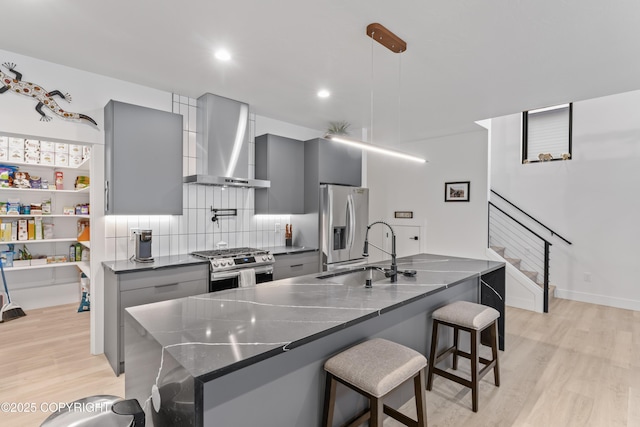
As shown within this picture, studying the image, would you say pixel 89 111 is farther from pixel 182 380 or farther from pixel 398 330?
pixel 398 330

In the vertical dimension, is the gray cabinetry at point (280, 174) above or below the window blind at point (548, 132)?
below

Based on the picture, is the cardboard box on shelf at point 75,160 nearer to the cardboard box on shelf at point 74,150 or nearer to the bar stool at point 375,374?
the cardboard box on shelf at point 74,150

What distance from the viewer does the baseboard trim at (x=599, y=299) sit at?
4562mm

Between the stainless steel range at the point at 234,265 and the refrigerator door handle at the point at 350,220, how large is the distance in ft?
4.39

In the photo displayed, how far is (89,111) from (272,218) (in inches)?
92.4

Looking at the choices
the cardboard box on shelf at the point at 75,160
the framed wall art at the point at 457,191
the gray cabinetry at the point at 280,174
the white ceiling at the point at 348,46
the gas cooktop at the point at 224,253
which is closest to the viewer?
the white ceiling at the point at 348,46

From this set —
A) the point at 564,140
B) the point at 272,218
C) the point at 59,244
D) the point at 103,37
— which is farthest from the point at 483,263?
the point at 59,244

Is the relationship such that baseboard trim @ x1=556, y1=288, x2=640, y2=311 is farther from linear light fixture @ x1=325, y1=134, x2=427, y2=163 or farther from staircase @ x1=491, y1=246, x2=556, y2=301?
linear light fixture @ x1=325, y1=134, x2=427, y2=163

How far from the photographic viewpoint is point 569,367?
288cm

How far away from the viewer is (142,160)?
3064 millimetres

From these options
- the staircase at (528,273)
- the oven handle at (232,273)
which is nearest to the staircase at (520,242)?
the staircase at (528,273)

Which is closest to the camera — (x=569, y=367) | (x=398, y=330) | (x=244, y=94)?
(x=398, y=330)

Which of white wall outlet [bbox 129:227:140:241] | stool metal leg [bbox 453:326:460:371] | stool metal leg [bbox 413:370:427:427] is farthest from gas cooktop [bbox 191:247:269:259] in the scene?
stool metal leg [bbox 413:370:427:427]

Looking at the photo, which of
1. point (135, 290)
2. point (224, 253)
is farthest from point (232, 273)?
point (135, 290)
